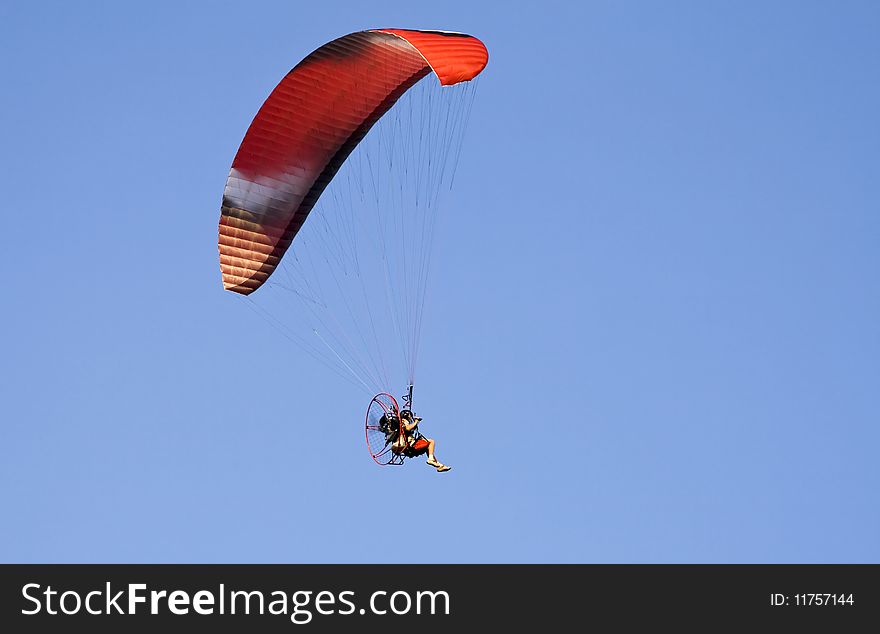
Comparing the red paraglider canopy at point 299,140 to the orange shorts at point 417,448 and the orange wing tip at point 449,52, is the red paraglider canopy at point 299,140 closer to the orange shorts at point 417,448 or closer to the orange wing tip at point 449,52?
the orange wing tip at point 449,52

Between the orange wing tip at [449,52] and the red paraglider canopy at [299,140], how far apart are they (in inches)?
31.5

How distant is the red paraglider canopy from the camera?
2724 inches

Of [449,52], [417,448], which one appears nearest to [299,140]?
[449,52]

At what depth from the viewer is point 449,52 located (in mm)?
67062

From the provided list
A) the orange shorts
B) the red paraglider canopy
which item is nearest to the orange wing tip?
the red paraglider canopy

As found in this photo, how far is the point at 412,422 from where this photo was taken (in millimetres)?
67750

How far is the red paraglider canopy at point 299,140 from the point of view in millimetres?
69188

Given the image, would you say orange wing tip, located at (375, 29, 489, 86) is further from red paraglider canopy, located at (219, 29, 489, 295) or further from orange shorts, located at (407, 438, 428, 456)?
orange shorts, located at (407, 438, 428, 456)

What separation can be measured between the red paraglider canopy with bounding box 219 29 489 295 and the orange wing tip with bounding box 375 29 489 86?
800 millimetres

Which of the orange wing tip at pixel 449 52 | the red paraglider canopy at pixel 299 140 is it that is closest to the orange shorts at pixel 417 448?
the red paraglider canopy at pixel 299 140
